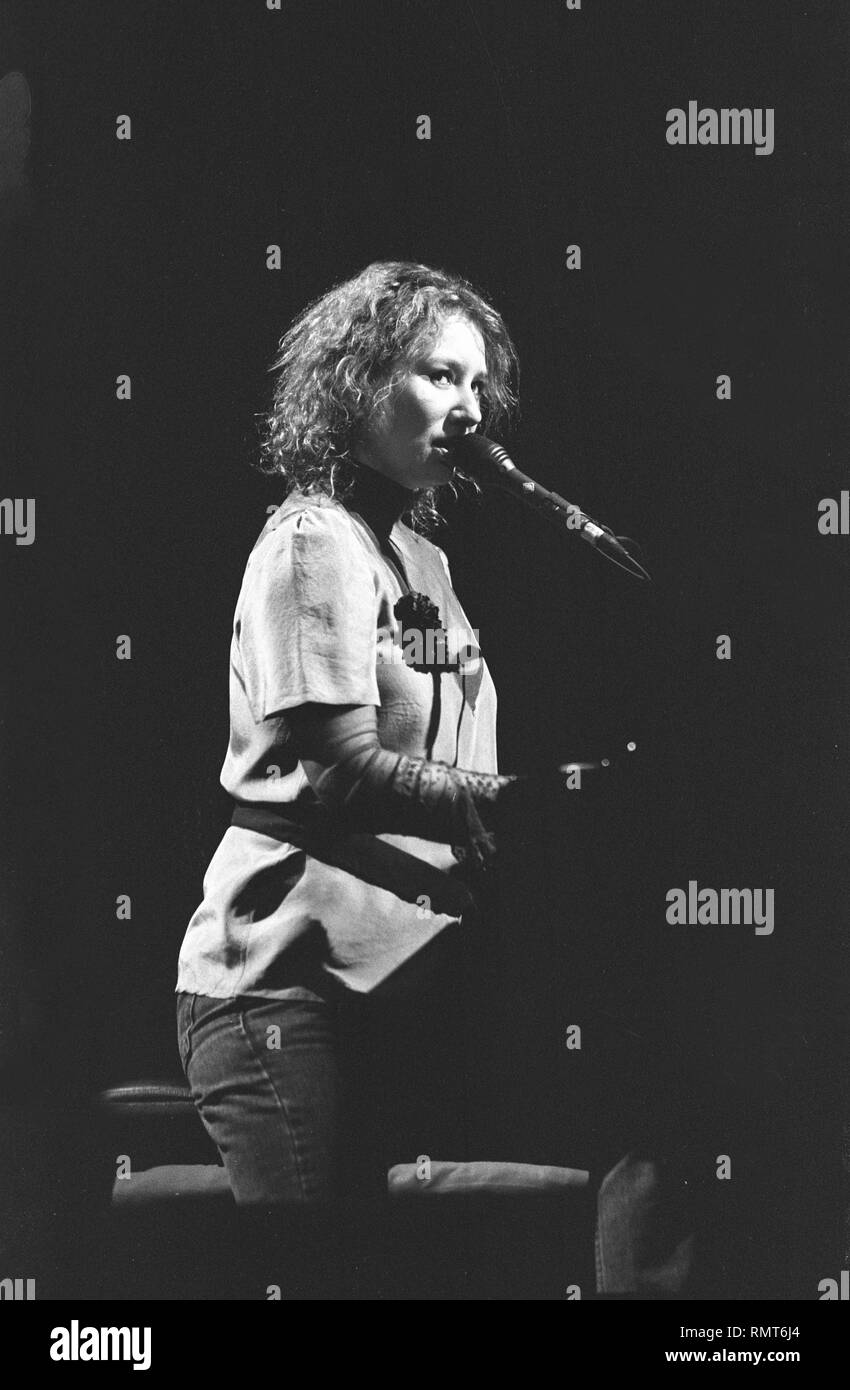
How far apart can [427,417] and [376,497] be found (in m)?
0.20

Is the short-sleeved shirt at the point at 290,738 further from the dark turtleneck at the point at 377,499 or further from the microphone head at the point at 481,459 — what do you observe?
the microphone head at the point at 481,459

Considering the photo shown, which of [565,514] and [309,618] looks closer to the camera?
[309,618]

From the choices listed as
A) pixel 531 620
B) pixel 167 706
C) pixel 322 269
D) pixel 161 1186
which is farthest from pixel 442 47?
pixel 161 1186

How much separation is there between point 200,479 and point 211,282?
433 millimetres

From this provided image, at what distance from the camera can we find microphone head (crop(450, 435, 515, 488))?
2.67 m

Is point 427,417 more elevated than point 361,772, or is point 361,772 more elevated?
point 427,417

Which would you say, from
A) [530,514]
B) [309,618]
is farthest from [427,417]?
[309,618]

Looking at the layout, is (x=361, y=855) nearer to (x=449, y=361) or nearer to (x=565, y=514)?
(x=565, y=514)

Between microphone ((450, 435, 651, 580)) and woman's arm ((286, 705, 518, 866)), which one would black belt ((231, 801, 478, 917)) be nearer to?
woman's arm ((286, 705, 518, 866))

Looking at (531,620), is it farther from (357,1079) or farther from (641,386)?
(357,1079)

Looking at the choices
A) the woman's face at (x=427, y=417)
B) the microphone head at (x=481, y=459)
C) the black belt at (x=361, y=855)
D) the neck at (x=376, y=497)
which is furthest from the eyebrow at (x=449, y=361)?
the black belt at (x=361, y=855)

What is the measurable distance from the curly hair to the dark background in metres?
0.05

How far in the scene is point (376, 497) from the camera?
2643 millimetres

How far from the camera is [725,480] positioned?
274 cm
